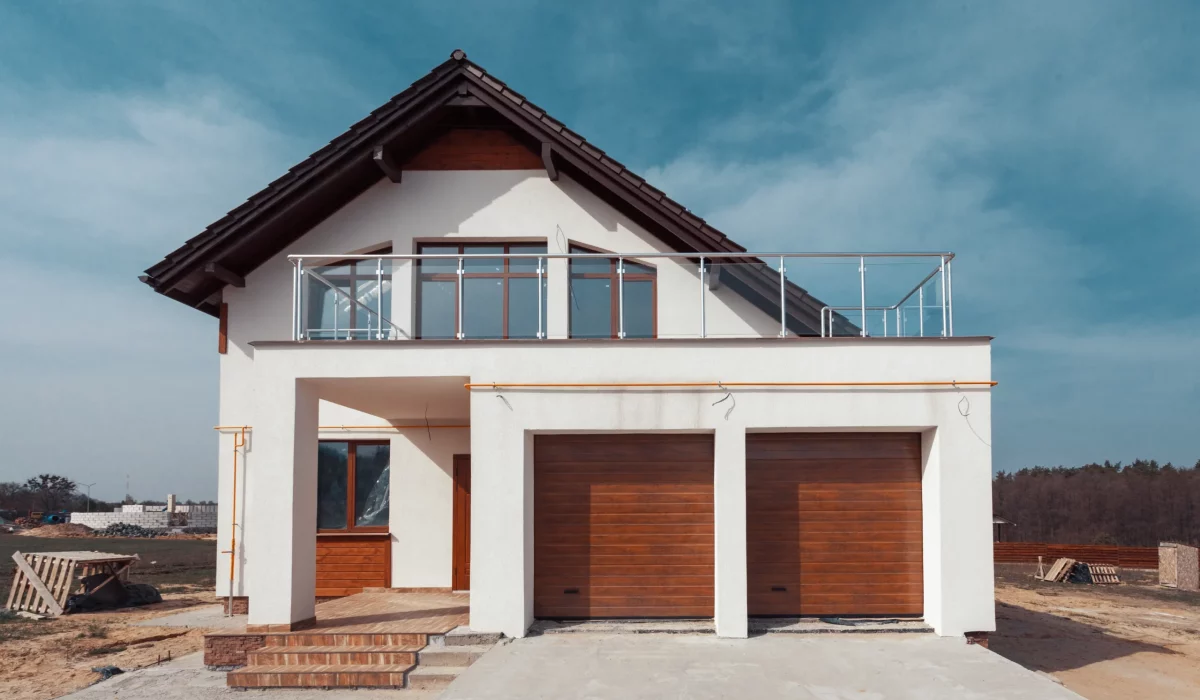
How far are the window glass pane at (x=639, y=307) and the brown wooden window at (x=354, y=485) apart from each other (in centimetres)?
465

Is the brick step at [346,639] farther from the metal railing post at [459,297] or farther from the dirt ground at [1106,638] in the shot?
the dirt ground at [1106,638]

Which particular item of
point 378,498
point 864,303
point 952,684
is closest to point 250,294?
point 378,498

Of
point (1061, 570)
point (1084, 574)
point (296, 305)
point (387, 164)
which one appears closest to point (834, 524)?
point (296, 305)

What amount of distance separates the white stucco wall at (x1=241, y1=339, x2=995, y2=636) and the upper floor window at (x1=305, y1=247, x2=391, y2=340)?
1.05 m

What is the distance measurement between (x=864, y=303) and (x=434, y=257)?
5681 millimetres

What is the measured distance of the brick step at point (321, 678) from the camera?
28.4 feet

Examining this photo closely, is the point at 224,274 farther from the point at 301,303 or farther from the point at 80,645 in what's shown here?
the point at 80,645

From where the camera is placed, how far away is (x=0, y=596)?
1828 centimetres

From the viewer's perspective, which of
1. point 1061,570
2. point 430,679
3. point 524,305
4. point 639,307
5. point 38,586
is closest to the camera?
point 430,679

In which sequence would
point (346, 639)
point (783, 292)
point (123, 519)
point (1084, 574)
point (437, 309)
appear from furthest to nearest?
point (123, 519)
point (1084, 574)
point (437, 309)
point (783, 292)
point (346, 639)

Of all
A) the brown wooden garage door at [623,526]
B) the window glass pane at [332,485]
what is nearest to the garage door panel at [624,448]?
the brown wooden garage door at [623,526]

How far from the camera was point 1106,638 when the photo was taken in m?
14.2

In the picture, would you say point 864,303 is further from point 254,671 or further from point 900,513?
point 254,671

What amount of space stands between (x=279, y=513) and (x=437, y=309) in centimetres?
360
